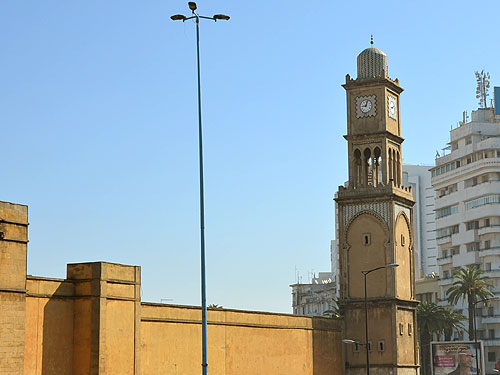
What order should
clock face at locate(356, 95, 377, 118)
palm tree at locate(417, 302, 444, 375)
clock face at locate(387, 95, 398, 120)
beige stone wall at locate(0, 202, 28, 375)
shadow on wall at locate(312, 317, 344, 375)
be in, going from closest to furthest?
beige stone wall at locate(0, 202, 28, 375)
shadow on wall at locate(312, 317, 344, 375)
clock face at locate(356, 95, 377, 118)
clock face at locate(387, 95, 398, 120)
palm tree at locate(417, 302, 444, 375)

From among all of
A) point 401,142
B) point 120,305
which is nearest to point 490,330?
point 401,142

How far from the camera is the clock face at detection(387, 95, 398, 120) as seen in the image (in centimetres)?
6266

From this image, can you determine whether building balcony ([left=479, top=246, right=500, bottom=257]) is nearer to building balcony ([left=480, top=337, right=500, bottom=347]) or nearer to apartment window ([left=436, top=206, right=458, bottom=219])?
apartment window ([left=436, top=206, right=458, bottom=219])

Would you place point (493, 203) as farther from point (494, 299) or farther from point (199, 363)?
point (199, 363)

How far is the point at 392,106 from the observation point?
6338 cm

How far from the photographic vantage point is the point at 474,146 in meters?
112

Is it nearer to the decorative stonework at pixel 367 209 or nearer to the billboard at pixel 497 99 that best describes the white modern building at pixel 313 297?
the billboard at pixel 497 99

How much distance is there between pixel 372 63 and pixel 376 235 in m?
11.1

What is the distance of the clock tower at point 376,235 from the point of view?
59.4 m

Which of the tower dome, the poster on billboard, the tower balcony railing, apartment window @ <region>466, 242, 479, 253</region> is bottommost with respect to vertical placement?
the poster on billboard

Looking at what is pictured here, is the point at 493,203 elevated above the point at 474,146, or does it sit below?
below

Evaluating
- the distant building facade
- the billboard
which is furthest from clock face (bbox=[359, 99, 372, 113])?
the distant building facade

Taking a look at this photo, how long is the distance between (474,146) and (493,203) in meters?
7.36

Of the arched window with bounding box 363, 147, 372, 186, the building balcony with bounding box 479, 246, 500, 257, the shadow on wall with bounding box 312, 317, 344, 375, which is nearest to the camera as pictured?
the shadow on wall with bounding box 312, 317, 344, 375
